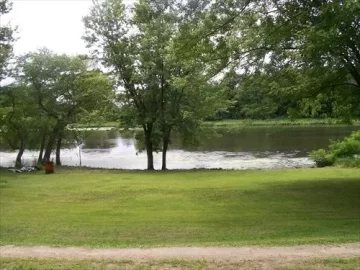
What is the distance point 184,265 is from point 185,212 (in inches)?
228

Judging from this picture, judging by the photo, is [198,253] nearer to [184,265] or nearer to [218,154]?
[184,265]

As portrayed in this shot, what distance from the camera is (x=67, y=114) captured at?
33969 millimetres

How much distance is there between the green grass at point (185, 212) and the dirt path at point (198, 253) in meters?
0.49

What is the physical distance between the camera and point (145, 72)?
28.9 meters

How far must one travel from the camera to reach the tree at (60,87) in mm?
31703

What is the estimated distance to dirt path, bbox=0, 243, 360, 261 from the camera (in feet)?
25.2

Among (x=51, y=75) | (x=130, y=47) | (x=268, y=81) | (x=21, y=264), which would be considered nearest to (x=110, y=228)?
(x=21, y=264)

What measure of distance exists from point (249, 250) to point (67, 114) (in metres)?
27.7

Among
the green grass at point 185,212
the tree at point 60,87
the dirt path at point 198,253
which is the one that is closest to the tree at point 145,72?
the tree at point 60,87

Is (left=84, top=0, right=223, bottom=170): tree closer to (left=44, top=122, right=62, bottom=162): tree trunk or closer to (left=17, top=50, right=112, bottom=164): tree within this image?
(left=17, top=50, right=112, bottom=164): tree

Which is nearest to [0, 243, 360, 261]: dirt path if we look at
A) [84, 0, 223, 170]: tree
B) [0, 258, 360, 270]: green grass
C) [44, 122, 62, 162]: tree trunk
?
[0, 258, 360, 270]: green grass

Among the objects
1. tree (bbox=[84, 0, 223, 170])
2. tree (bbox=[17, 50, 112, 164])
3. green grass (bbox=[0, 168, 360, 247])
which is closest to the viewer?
green grass (bbox=[0, 168, 360, 247])

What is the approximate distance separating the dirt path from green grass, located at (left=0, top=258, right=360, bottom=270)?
1.06 ft

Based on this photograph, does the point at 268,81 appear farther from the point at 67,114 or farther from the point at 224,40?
the point at 67,114
